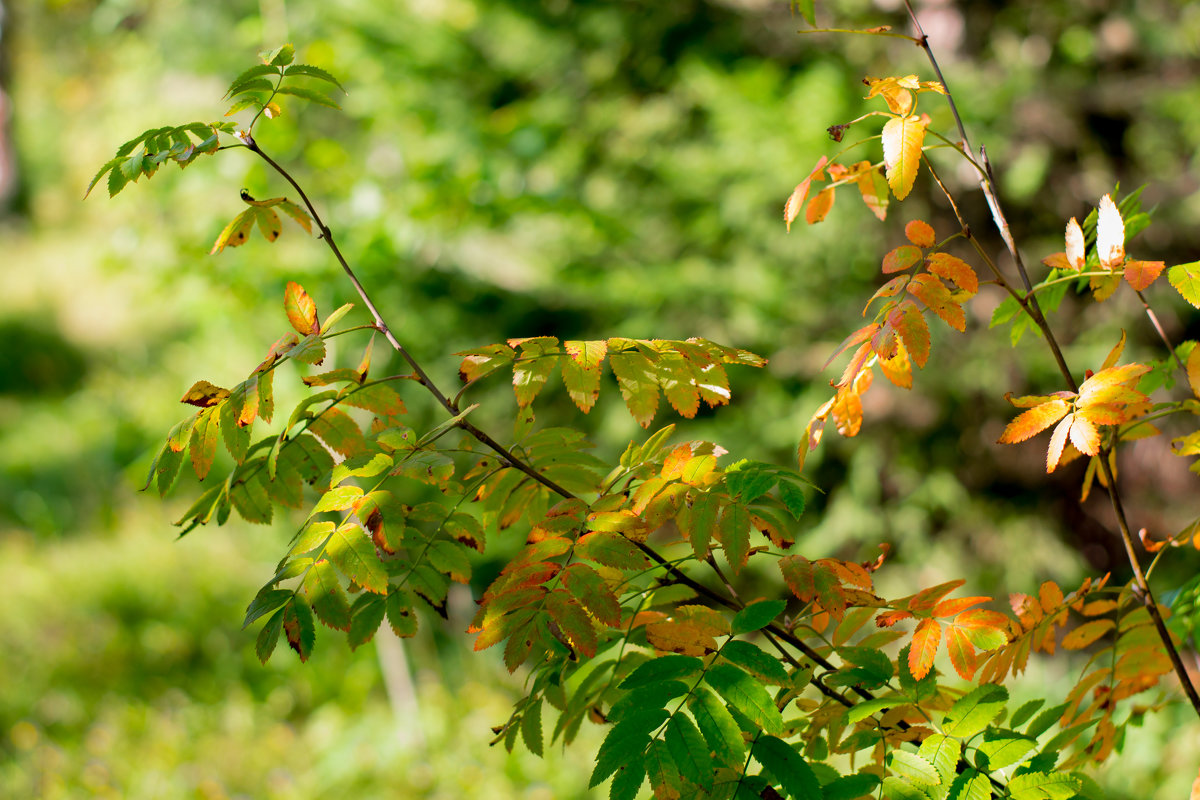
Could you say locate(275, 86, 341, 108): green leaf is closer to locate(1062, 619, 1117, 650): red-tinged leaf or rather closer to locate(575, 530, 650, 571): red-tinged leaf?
locate(575, 530, 650, 571): red-tinged leaf

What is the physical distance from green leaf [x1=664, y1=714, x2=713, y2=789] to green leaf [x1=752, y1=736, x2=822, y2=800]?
0.21ft

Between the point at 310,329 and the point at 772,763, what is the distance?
0.77 metres

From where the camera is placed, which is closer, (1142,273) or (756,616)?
(756,616)

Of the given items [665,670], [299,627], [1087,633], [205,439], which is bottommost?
[1087,633]

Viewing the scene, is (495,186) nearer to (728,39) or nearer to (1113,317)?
(728,39)

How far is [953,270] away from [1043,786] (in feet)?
1.88

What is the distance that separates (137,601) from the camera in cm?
469

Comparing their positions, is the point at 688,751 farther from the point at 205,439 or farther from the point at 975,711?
the point at 205,439

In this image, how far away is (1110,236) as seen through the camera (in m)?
1.00

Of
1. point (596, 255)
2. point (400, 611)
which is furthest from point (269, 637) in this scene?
point (596, 255)

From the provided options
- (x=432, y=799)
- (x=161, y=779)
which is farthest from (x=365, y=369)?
(x=161, y=779)

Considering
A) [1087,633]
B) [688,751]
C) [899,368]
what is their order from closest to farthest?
[688,751]
[899,368]
[1087,633]

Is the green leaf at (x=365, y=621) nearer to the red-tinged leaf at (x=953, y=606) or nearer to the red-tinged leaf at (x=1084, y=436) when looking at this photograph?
the red-tinged leaf at (x=953, y=606)

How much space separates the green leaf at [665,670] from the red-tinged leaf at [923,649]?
0.27 metres
